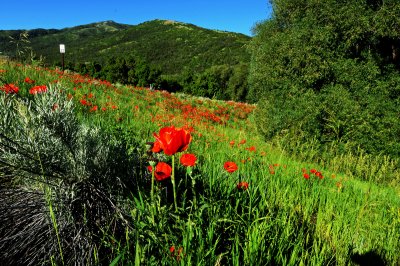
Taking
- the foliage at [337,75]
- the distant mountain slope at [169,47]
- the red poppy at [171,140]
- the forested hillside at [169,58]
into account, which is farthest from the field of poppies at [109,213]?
the distant mountain slope at [169,47]

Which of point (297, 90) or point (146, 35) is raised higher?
point (146, 35)

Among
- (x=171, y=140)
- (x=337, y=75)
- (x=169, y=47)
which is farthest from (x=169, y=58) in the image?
(x=171, y=140)

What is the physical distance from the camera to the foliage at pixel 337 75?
944 centimetres

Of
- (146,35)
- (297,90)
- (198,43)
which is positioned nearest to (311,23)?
(297,90)

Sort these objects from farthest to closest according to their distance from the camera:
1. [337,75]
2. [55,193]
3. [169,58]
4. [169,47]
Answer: [169,47]
[169,58]
[337,75]
[55,193]

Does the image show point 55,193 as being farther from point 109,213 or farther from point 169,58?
point 169,58

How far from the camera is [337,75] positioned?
1041cm

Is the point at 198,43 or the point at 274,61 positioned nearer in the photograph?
the point at 274,61

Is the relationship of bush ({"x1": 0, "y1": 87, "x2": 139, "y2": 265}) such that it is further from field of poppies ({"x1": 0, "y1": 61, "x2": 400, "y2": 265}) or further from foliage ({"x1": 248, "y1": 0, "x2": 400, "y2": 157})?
foliage ({"x1": 248, "y1": 0, "x2": 400, "y2": 157})

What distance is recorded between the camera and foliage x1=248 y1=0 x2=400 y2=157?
9.44 meters

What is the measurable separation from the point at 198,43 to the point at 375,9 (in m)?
122

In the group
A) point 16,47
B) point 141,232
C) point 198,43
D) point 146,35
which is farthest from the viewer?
point 146,35

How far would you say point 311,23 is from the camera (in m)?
10.7

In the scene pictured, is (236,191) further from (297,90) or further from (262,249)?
(297,90)
